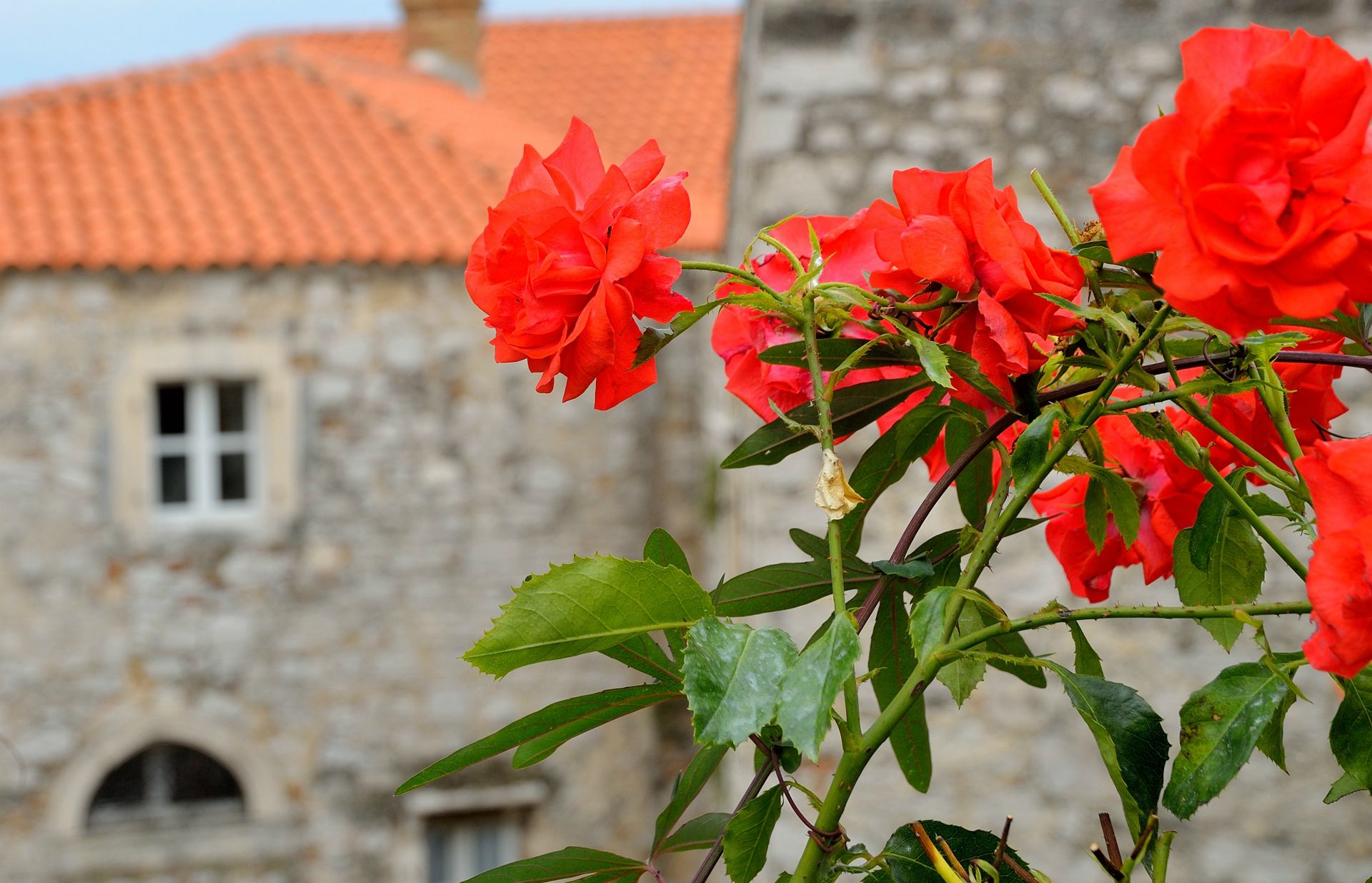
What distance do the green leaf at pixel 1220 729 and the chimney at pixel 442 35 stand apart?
8.73 metres

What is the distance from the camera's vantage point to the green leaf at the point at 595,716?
493 mm

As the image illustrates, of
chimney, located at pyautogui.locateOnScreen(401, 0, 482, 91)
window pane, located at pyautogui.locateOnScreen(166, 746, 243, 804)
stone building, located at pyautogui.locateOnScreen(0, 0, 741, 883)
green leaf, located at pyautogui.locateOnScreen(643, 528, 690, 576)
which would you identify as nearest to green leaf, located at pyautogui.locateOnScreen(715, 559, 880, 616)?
green leaf, located at pyautogui.locateOnScreen(643, 528, 690, 576)

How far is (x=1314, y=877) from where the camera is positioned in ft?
9.95

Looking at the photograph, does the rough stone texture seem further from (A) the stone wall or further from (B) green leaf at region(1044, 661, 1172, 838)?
(A) the stone wall

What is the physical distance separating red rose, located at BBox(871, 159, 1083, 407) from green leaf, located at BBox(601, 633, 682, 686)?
0.51ft

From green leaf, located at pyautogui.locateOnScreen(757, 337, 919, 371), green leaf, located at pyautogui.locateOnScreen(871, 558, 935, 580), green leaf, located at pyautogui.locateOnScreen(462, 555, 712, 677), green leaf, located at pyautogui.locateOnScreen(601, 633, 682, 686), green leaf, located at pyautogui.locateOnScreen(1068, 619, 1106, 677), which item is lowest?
green leaf, located at pyautogui.locateOnScreen(1068, 619, 1106, 677)

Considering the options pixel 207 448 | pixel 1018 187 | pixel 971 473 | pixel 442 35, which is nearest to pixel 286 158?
pixel 207 448

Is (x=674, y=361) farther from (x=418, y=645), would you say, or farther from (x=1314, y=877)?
(x=1314, y=877)

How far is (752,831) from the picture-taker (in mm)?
482

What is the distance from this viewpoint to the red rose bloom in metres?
0.58

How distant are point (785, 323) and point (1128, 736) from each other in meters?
0.21

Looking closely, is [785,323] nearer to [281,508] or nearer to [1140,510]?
[1140,510]

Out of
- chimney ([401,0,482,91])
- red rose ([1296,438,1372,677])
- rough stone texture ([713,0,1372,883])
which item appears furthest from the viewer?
chimney ([401,0,482,91])

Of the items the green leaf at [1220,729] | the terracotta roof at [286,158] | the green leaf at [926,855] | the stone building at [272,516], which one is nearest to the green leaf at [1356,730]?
the green leaf at [1220,729]
